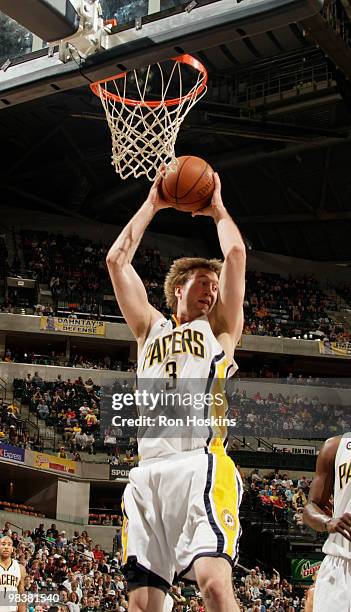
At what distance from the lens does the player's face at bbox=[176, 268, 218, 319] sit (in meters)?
3.75

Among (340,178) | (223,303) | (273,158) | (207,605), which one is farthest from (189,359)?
(340,178)

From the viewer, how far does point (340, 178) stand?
2756 cm

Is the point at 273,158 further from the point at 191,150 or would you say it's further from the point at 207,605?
the point at 207,605

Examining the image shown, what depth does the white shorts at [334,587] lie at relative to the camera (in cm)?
383

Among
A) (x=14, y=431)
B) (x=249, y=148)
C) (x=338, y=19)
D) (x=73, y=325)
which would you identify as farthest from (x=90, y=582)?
(x=249, y=148)

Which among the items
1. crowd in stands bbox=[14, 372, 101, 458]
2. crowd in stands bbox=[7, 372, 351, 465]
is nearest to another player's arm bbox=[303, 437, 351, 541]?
crowd in stands bbox=[7, 372, 351, 465]

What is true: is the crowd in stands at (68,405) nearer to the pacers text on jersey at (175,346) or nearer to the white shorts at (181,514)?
the pacers text on jersey at (175,346)

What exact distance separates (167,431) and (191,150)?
2422 centimetres

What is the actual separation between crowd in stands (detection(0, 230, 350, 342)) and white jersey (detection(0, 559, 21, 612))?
16197mm

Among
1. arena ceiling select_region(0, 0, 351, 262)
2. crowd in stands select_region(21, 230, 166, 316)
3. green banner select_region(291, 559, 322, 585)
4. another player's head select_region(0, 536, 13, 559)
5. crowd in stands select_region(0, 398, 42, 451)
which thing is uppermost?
arena ceiling select_region(0, 0, 351, 262)

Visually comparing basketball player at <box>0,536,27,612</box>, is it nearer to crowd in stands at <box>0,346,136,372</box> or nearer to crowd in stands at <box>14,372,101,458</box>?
crowd in stands at <box>14,372,101,458</box>

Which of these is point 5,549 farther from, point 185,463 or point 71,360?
point 71,360

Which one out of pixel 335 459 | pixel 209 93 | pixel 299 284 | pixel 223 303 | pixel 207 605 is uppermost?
pixel 209 93

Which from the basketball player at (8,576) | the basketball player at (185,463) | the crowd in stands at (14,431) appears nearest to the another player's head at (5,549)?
the basketball player at (8,576)
